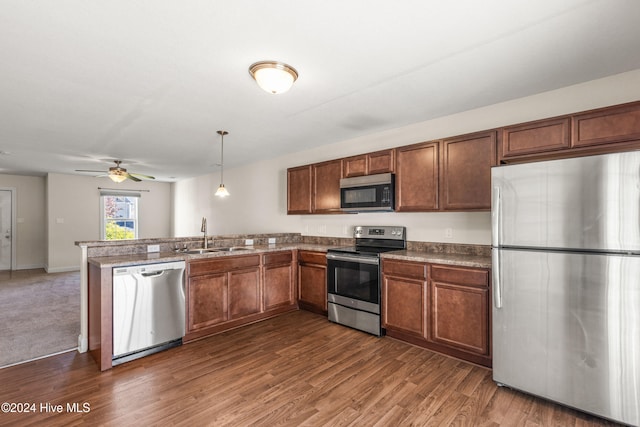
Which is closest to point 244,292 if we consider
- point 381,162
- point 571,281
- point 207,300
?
point 207,300

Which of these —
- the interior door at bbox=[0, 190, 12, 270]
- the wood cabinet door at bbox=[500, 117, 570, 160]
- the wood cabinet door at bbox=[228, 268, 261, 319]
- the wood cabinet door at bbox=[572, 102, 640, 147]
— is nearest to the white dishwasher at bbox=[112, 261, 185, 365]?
the wood cabinet door at bbox=[228, 268, 261, 319]

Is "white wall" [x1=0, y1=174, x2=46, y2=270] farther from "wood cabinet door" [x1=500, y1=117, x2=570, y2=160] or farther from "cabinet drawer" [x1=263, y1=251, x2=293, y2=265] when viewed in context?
"wood cabinet door" [x1=500, y1=117, x2=570, y2=160]

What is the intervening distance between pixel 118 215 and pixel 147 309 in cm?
666

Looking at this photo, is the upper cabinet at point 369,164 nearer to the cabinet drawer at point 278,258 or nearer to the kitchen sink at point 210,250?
the cabinet drawer at point 278,258

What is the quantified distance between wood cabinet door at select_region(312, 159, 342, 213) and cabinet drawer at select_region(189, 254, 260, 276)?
1176 millimetres

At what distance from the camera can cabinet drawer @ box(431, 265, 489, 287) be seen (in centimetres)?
257

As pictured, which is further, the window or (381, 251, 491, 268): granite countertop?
the window

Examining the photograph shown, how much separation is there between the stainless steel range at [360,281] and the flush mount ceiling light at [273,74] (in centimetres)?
196

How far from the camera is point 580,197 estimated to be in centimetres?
198

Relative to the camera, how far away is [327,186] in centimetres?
426

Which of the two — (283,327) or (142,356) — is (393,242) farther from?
(142,356)

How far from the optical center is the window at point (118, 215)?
7895 mm

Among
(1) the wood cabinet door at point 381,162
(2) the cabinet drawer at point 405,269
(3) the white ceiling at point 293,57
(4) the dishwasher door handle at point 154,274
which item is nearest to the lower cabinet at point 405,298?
(2) the cabinet drawer at point 405,269

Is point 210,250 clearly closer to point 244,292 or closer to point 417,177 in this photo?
point 244,292
